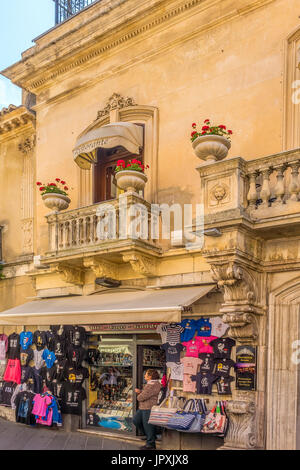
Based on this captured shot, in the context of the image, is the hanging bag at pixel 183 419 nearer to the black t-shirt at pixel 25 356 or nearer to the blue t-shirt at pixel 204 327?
the blue t-shirt at pixel 204 327

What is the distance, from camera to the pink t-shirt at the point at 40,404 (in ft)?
31.8

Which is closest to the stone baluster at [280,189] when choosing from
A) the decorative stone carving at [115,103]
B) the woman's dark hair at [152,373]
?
the woman's dark hair at [152,373]

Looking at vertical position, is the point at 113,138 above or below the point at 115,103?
below

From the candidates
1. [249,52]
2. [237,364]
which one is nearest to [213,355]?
[237,364]

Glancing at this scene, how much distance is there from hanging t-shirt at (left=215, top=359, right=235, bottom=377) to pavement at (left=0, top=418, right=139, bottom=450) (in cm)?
221

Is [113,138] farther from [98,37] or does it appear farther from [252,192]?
[252,192]

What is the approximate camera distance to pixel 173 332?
27.1 feet

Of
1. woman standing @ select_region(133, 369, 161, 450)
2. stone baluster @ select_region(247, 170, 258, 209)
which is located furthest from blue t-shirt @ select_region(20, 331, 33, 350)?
stone baluster @ select_region(247, 170, 258, 209)

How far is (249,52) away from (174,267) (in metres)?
4.14

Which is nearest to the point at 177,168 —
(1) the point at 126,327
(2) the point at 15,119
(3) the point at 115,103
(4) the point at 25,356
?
(3) the point at 115,103

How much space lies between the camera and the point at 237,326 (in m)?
7.01

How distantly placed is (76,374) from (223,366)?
3.51 metres
